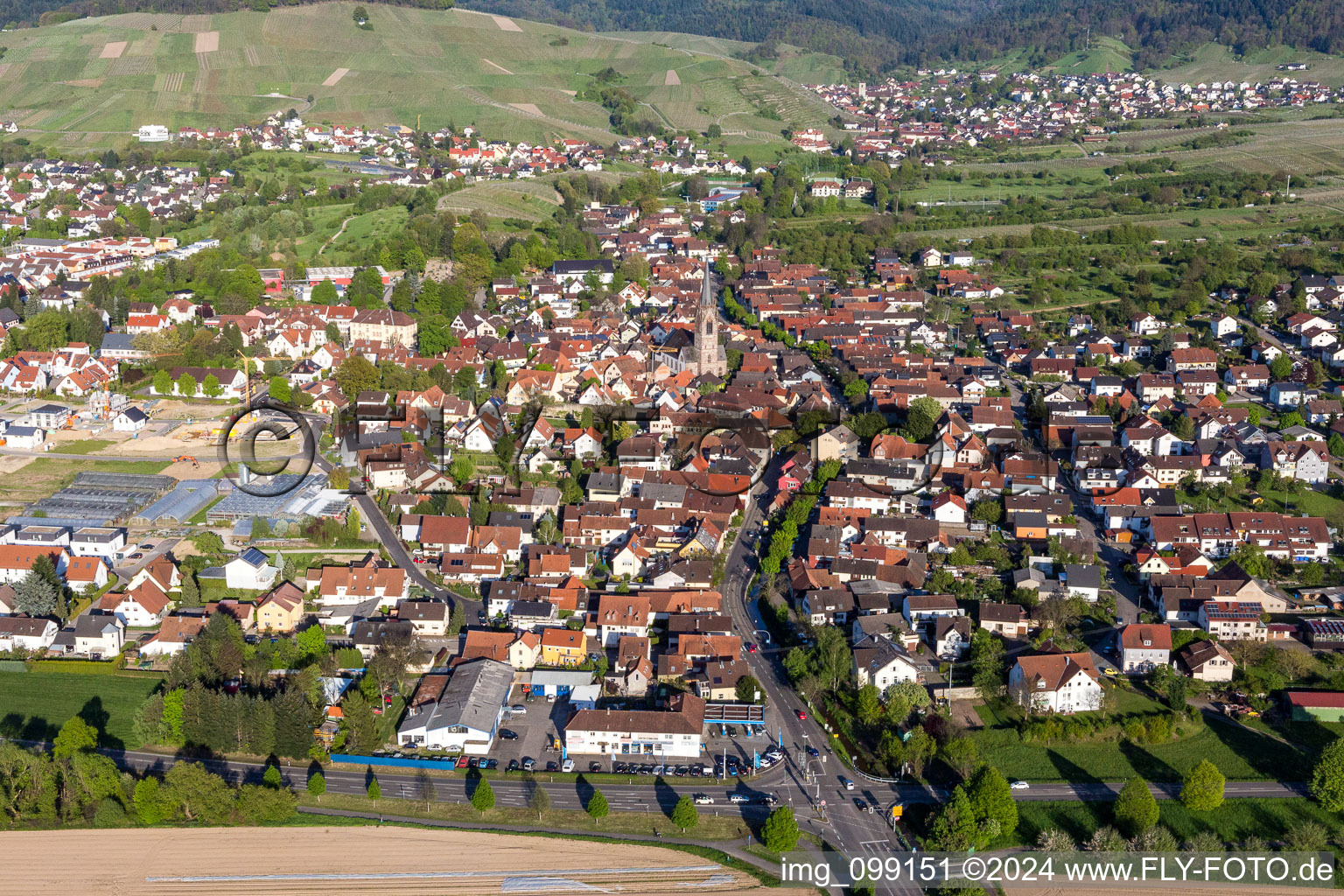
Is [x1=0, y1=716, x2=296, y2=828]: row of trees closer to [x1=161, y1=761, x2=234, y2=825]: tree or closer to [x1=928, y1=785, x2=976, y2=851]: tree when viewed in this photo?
[x1=161, y1=761, x2=234, y2=825]: tree

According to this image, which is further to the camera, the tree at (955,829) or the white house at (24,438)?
the white house at (24,438)

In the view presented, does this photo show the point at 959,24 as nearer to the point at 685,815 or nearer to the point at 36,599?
the point at 36,599

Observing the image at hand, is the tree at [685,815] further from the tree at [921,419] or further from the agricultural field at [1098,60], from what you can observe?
the agricultural field at [1098,60]

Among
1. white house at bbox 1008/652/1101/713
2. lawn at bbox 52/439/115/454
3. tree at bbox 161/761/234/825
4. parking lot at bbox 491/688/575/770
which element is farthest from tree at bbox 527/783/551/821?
lawn at bbox 52/439/115/454

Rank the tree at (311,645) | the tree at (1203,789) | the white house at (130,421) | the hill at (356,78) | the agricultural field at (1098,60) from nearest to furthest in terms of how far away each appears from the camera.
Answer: the tree at (1203,789) → the tree at (311,645) → the white house at (130,421) → the hill at (356,78) → the agricultural field at (1098,60)

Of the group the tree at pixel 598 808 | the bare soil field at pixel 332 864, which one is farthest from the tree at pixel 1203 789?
the tree at pixel 598 808

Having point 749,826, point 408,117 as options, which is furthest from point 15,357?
point 408,117

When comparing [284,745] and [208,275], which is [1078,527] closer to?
[284,745]
